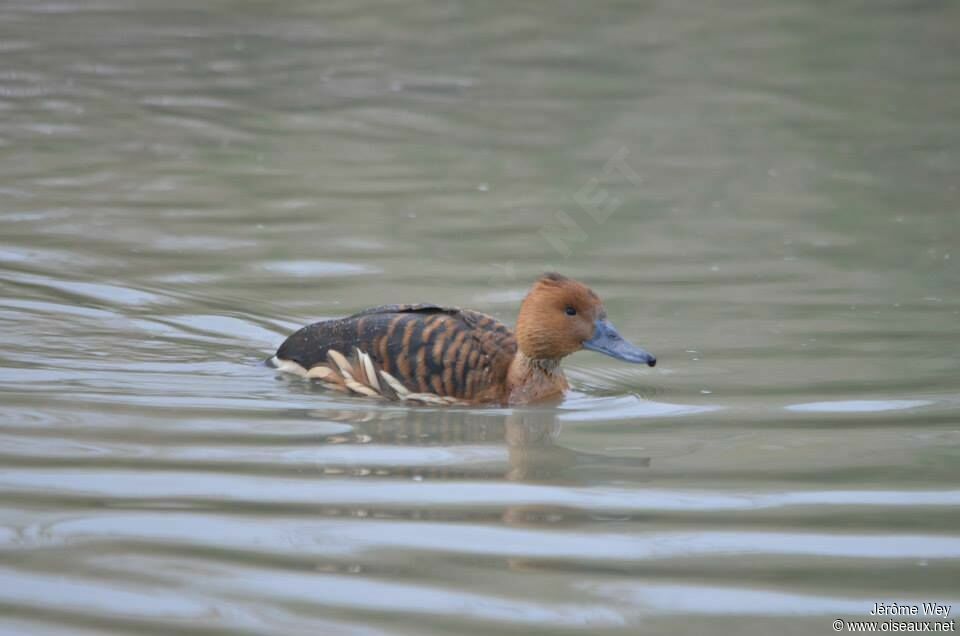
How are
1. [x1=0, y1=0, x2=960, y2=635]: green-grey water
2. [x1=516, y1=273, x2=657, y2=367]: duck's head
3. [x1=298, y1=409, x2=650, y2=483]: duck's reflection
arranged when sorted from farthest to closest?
[x1=516, y1=273, x2=657, y2=367]: duck's head → [x1=298, y1=409, x2=650, y2=483]: duck's reflection → [x1=0, y1=0, x2=960, y2=635]: green-grey water

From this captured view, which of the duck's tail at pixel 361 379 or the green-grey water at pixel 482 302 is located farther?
the duck's tail at pixel 361 379

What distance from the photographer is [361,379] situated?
26.6 feet

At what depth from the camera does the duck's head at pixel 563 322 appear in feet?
26.3

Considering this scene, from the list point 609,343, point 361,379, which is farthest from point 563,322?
point 361,379

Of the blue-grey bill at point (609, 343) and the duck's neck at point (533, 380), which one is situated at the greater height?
the blue-grey bill at point (609, 343)

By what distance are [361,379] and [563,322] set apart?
1089 mm

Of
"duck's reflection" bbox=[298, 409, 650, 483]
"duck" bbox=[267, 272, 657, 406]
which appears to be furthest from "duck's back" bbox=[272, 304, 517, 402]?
"duck's reflection" bbox=[298, 409, 650, 483]

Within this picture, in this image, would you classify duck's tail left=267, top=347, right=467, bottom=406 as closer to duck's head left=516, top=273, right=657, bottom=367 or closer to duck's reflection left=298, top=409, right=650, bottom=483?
duck's reflection left=298, top=409, right=650, bottom=483

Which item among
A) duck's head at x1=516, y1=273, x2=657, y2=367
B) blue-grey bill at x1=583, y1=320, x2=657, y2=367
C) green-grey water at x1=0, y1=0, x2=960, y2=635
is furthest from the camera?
duck's head at x1=516, y1=273, x2=657, y2=367

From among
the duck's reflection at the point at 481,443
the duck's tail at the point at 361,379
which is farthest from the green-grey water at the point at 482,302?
the duck's tail at the point at 361,379

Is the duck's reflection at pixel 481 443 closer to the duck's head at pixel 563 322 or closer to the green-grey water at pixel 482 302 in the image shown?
the green-grey water at pixel 482 302

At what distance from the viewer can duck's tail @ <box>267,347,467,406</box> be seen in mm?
7965

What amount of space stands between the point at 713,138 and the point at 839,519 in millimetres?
9135

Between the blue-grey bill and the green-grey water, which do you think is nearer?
the green-grey water
